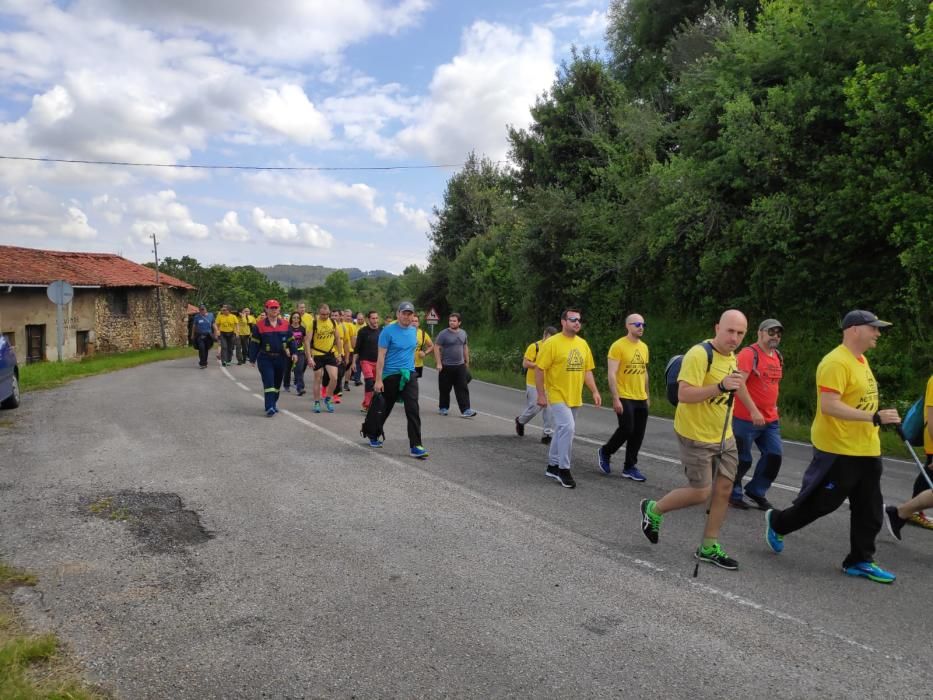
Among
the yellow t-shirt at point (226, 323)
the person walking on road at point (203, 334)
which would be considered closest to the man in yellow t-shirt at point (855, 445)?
the yellow t-shirt at point (226, 323)

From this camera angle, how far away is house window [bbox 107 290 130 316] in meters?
41.1

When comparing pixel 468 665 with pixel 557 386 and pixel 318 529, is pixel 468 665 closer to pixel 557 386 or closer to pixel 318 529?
pixel 318 529

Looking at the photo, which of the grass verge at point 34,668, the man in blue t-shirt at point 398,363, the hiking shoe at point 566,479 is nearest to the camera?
the grass verge at point 34,668

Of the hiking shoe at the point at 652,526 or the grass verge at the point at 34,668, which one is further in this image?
the hiking shoe at the point at 652,526

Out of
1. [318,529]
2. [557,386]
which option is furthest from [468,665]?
[557,386]

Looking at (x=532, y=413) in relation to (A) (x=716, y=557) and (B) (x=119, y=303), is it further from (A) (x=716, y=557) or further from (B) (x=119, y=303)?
(B) (x=119, y=303)

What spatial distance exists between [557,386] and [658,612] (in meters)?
3.67

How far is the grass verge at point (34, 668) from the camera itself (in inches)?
124

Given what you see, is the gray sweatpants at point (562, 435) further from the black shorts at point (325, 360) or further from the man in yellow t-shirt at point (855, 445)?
the black shorts at point (325, 360)

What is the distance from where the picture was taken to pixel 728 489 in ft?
17.2

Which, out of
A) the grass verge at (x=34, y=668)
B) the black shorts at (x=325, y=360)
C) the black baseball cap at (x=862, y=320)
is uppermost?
the black baseball cap at (x=862, y=320)

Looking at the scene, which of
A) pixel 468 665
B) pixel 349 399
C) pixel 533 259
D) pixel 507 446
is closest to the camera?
pixel 468 665

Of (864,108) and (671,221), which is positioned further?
(671,221)

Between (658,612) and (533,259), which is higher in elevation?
(533,259)
